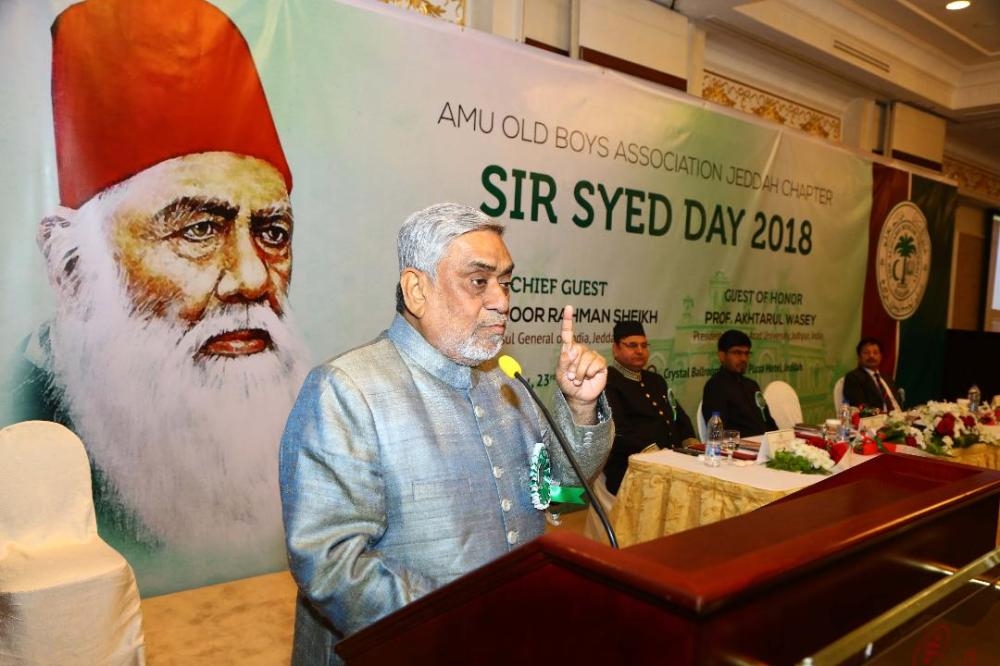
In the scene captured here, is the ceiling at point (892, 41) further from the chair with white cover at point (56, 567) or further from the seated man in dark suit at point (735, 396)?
the chair with white cover at point (56, 567)

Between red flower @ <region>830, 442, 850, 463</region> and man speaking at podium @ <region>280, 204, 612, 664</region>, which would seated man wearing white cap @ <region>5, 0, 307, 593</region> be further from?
red flower @ <region>830, 442, 850, 463</region>

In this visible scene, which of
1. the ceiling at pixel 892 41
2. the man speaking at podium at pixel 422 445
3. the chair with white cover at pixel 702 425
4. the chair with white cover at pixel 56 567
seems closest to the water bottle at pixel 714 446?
the chair with white cover at pixel 702 425

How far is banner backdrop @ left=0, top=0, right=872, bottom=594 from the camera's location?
299cm

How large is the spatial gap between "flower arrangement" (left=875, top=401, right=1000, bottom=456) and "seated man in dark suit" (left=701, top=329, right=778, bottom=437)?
741 mm

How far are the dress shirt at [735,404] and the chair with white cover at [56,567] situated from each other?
11.3ft

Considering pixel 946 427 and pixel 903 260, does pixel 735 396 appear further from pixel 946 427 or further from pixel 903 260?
pixel 903 260

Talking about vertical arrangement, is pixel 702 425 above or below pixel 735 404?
below

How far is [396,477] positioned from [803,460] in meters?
2.45

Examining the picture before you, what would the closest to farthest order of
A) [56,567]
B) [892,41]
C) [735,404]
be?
[56,567], [735,404], [892,41]

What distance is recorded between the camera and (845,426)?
393 cm

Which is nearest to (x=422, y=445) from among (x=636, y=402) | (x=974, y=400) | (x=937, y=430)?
(x=636, y=402)

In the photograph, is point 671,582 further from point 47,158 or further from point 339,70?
point 339,70

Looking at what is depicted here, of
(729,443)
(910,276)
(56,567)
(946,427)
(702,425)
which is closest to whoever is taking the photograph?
(56,567)

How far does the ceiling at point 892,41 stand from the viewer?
6.04 meters
